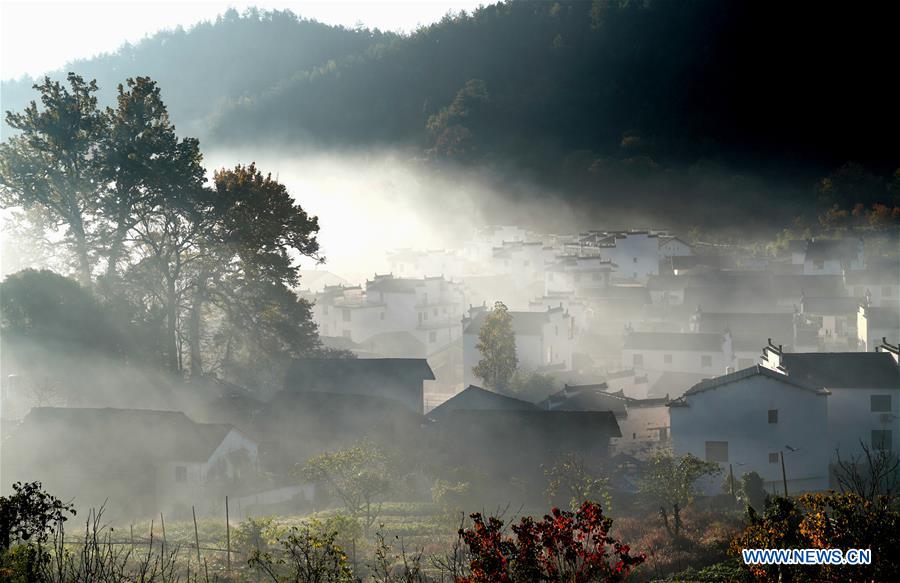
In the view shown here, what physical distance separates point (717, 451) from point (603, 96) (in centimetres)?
7111

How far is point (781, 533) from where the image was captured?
7703mm

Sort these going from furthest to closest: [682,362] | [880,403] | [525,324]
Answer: [525,324], [682,362], [880,403]

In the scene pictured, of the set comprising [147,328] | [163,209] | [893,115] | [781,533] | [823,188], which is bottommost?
[781,533]

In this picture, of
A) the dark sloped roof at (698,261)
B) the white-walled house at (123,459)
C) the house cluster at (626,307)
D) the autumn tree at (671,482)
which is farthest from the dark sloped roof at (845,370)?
the dark sloped roof at (698,261)

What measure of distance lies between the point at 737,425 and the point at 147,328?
15.9 metres

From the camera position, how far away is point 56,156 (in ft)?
76.1

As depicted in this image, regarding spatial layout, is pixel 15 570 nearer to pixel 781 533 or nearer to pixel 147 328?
pixel 781 533

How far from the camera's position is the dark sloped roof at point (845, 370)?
22438 mm

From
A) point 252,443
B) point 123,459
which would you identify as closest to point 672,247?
point 252,443

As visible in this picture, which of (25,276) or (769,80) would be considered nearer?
(25,276)

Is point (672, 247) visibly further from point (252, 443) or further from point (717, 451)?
point (252, 443)

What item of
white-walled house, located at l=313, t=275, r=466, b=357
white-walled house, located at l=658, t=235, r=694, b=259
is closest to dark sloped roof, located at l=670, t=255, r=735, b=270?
white-walled house, located at l=658, t=235, r=694, b=259

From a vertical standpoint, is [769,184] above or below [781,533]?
above

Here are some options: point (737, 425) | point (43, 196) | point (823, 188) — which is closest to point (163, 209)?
point (43, 196)
